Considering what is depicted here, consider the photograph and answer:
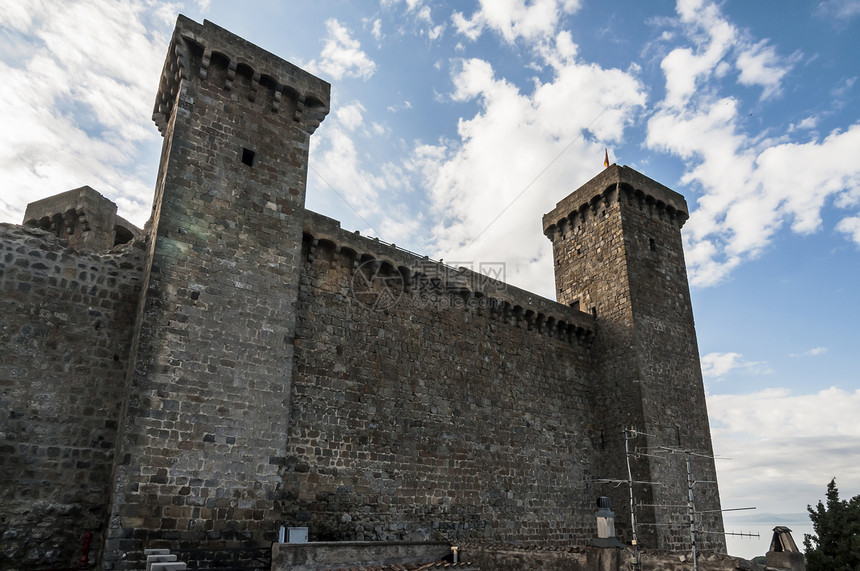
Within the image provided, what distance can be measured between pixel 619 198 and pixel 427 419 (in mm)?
10190

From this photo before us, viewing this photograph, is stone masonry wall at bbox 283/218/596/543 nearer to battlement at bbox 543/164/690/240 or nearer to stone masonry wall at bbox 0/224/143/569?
stone masonry wall at bbox 0/224/143/569

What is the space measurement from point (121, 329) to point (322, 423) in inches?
168

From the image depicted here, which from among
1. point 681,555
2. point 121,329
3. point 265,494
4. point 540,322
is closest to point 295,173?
point 121,329

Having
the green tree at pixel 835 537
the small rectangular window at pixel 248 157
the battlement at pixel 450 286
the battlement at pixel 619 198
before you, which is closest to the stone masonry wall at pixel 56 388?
the small rectangular window at pixel 248 157

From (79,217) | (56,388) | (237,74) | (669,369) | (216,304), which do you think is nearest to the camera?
(56,388)

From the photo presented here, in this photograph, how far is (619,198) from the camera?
18.6 metres

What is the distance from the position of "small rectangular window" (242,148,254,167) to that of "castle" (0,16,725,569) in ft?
0.14

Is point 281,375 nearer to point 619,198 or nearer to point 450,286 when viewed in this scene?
point 450,286

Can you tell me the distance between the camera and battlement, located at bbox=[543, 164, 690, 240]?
61.8 ft

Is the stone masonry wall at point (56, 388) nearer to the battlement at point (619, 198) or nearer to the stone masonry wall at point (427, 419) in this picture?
the stone masonry wall at point (427, 419)

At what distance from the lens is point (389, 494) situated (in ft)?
40.2

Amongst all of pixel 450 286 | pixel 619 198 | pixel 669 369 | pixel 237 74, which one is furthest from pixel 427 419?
pixel 619 198

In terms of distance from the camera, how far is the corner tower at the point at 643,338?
1592 centimetres

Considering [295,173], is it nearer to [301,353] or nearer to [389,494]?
[301,353]
